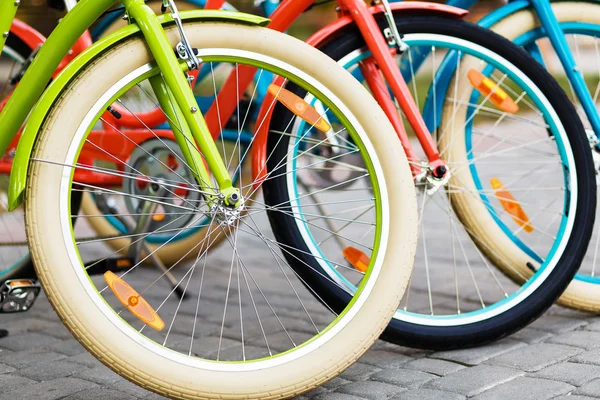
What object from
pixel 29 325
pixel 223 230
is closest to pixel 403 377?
pixel 223 230

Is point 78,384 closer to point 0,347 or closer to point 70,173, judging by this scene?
point 0,347

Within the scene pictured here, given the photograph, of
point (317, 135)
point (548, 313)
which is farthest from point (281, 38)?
point (317, 135)

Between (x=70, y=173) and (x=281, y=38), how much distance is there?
68 cm

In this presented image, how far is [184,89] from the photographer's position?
228cm

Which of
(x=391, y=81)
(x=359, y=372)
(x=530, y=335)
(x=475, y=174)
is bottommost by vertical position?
(x=359, y=372)

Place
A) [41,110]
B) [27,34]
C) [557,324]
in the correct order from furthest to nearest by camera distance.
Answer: [27,34], [557,324], [41,110]

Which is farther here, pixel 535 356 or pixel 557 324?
pixel 557 324

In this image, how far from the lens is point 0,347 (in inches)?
125

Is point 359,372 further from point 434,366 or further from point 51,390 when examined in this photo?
point 51,390

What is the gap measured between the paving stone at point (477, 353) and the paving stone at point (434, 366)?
0.03m

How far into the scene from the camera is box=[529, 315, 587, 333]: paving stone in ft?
9.96

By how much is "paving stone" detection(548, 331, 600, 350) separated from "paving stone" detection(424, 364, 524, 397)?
340 mm

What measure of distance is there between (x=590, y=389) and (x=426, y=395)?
17.7 inches

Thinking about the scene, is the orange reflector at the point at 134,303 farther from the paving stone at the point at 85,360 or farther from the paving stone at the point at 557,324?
the paving stone at the point at 557,324
